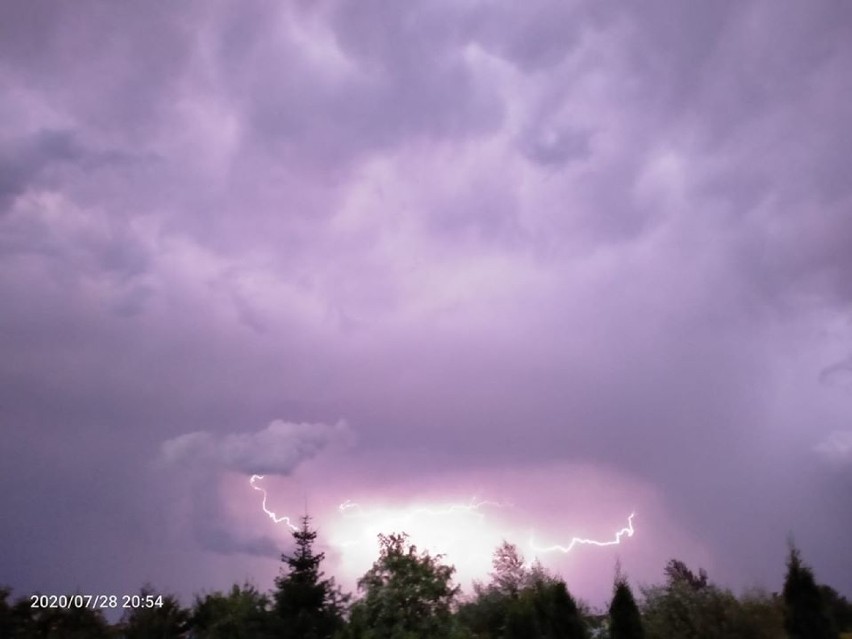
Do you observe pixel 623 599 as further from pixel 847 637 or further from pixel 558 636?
pixel 847 637

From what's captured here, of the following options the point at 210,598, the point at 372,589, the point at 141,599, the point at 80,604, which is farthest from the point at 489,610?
the point at 80,604

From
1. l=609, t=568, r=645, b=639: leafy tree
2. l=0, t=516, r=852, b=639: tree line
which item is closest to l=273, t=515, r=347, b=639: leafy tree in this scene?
l=0, t=516, r=852, b=639: tree line

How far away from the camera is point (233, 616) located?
57.9 m

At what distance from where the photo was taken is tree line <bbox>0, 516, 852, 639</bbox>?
4038cm

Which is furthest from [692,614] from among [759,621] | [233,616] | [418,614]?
[233,616]

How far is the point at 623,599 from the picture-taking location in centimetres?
4166

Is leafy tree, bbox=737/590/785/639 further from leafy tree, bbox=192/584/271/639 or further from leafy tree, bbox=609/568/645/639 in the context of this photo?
leafy tree, bbox=192/584/271/639

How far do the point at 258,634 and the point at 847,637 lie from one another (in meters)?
43.0

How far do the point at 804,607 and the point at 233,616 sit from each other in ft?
134

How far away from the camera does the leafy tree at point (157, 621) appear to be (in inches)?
2261

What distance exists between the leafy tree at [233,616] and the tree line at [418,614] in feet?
0.33

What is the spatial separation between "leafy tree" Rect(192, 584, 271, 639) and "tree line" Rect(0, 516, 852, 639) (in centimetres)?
10

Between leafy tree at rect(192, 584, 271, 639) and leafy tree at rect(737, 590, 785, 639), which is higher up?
leafy tree at rect(192, 584, 271, 639)

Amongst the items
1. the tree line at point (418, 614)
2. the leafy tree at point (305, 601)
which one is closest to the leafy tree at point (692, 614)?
the tree line at point (418, 614)
